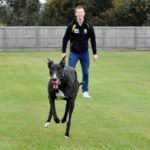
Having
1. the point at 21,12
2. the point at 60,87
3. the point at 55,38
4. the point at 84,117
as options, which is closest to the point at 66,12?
the point at 21,12

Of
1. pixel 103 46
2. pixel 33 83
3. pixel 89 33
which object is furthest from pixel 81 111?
pixel 103 46

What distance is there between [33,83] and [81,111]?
5196 millimetres

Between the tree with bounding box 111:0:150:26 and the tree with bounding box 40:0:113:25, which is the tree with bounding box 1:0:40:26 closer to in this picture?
the tree with bounding box 40:0:113:25

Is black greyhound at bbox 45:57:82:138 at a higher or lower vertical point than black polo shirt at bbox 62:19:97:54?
lower

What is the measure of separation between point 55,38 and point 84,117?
25122mm

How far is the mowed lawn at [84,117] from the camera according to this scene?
6.38 m

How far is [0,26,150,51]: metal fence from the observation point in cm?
3284

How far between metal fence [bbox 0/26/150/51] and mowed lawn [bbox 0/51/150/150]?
17.9 meters

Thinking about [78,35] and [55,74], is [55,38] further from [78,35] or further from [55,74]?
[55,74]

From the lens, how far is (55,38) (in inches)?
1308

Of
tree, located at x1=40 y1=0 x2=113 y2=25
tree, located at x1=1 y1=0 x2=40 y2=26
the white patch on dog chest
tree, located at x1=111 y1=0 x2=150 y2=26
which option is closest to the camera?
the white patch on dog chest

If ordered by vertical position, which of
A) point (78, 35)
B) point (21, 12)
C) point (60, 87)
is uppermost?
point (21, 12)

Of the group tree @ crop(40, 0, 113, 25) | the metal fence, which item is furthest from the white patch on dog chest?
tree @ crop(40, 0, 113, 25)

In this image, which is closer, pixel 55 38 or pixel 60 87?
pixel 60 87
